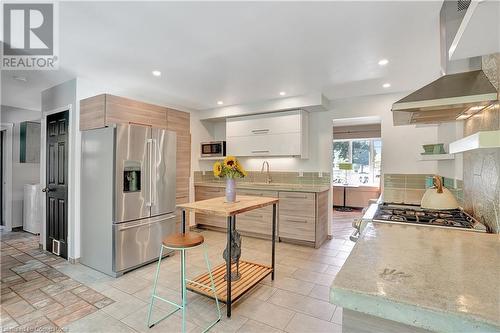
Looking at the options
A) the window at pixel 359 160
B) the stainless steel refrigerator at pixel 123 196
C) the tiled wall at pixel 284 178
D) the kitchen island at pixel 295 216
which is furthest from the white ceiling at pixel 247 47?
the window at pixel 359 160

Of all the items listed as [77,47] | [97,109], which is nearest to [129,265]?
[97,109]

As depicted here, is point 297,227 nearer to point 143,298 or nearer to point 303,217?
point 303,217

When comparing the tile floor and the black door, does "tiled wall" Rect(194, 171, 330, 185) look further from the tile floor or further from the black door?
the black door

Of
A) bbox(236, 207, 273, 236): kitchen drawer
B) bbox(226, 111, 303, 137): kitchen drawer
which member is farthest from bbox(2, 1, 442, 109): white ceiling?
bbox(236, 207, 273, 236): kitchen drawer

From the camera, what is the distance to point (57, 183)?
11.4ft

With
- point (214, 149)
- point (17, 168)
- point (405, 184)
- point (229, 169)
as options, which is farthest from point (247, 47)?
Result: point (17, 168)

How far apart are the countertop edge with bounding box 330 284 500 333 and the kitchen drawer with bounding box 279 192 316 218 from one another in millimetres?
3229

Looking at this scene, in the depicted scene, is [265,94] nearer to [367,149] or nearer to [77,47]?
[77,47]

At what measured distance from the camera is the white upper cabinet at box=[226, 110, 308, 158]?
168 inches

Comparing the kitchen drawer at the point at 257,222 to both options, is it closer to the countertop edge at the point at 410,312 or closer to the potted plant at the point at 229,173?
the potted plant at the point at 229,173

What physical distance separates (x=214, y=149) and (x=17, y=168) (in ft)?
13.1

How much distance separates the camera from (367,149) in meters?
7.46

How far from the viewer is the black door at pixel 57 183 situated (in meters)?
3.36

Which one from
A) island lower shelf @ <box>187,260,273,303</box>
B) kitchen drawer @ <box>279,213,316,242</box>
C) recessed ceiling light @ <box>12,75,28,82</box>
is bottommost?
island lower shelf @ <box>187,260,273,303</box>
